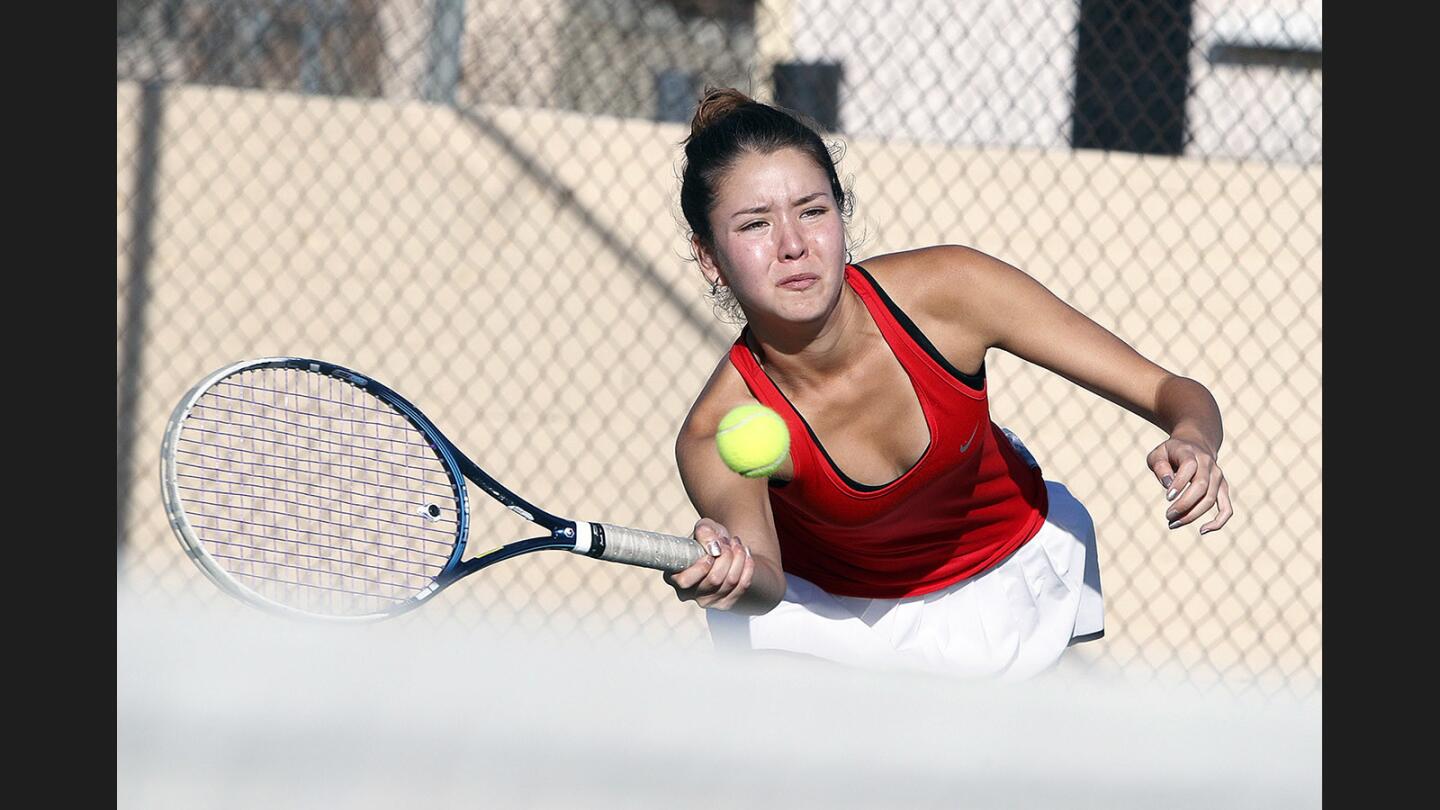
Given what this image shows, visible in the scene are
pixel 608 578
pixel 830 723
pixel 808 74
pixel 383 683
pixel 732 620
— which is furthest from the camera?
pixel 808 74

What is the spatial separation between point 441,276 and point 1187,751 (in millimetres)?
2799

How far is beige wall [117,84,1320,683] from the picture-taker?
508 centimetres

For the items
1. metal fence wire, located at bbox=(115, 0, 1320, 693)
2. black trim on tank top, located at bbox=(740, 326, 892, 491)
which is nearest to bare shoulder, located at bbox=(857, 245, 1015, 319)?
black trim on tank top, located at bbox=(740, 326, 892, 491)

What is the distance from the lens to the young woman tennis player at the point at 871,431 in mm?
2318

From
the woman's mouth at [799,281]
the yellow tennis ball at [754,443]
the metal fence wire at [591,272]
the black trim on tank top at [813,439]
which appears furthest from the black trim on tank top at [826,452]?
the metal fence wire at [591,272]

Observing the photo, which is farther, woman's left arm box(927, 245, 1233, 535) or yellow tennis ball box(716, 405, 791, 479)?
woman's left arm box(927, 245, 1233, 535)

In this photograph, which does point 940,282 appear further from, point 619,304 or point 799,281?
point 619,304

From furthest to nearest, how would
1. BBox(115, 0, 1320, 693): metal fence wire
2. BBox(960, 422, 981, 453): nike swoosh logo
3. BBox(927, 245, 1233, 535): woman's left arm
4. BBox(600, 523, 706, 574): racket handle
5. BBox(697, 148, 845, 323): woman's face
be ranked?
BBox(115, 0, 1320, 693): metal fence wire → BBox(960, 422, 981, 453): nike swoosh logo → BBox(927, 245, 1233, 535): woman's left arm → BBox(697, 148, 845, 323): woman's face → BBox(600, 523, 706, 574): racket handle

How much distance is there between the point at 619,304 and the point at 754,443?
2911mm

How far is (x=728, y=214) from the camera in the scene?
2.36 meters

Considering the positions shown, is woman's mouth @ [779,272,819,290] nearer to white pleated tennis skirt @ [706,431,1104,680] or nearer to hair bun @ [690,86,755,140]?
hair bun @ [690,86,755,140]

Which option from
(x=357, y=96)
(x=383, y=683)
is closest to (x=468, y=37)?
(x=357, y=96)

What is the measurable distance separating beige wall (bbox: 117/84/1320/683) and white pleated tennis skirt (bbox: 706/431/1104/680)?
87.4 inches

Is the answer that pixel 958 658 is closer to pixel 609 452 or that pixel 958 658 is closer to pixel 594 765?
pixel 594 765
